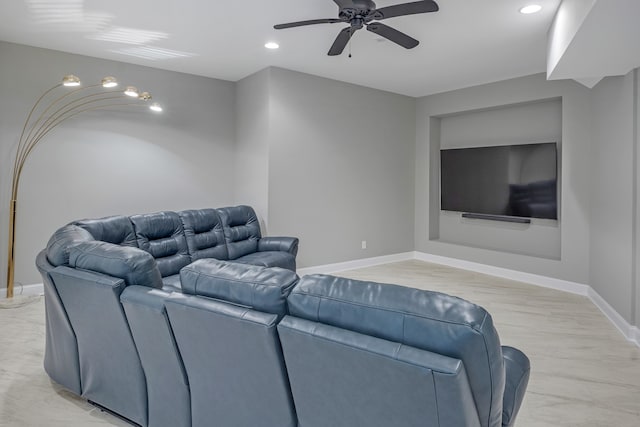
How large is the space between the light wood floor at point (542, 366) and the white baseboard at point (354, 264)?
1.69 m

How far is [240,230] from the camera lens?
4.89 meters

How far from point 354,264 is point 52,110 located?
14.3ft

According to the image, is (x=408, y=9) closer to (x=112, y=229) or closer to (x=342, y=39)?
(x=342, y=39)

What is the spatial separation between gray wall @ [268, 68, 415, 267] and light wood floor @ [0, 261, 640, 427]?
190 cm

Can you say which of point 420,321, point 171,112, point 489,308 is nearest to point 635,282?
point 489,308

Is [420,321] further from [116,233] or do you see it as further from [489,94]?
[489,94]

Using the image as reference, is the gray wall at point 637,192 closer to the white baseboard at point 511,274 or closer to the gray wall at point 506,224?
the gray wall at point 506,224

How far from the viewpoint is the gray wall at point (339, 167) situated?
5.38 meters

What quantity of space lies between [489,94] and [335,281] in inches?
211

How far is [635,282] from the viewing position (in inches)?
134

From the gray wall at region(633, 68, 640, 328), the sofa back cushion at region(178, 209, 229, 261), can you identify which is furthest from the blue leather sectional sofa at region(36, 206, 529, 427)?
the gray wall at region(633, 68, 640, 328)

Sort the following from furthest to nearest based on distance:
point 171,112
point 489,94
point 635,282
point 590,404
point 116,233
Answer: point 489,94 < point 171,112 < point 116,233 < point 635,282 < point 590,404

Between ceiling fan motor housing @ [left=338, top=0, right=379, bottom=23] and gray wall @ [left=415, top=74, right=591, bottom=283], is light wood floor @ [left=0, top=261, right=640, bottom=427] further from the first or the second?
ceiling fan motor housing @ [left=338, top=0, right=379, bottom=23]

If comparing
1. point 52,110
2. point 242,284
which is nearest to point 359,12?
point 242,284
